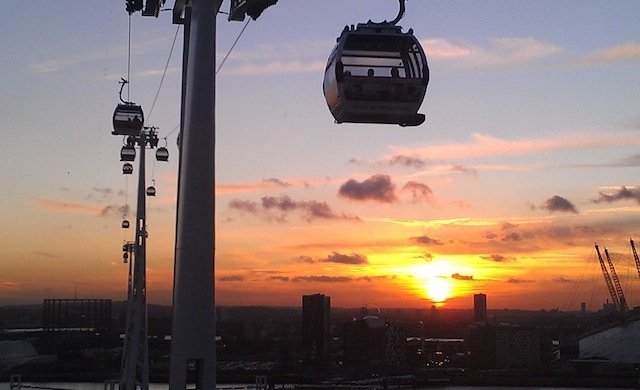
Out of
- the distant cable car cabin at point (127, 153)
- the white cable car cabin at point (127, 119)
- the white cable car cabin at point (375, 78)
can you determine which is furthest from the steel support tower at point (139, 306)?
the white cable car cabin at point (375, 78)

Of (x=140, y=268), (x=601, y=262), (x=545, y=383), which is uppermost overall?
(x=601, y=262)

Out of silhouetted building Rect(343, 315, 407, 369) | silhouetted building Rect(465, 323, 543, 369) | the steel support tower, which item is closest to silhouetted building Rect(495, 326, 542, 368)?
silhouetted building Rect(465, 323, 543, 369)

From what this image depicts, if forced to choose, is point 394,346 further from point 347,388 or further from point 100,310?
point 347,388

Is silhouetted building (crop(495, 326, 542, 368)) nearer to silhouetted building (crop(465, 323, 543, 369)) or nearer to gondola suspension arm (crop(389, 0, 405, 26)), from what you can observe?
silhouetted building (crop(465, 323, 543, 369))

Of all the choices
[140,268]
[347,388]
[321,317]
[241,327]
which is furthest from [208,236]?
[241,327]

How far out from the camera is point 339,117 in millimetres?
12094

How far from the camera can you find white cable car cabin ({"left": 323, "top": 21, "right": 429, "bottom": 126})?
11.9 metres

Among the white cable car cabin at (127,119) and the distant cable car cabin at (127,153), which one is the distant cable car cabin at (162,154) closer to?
the distant cable car cabin at (127,153)

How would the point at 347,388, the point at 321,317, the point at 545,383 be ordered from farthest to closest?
the point at 321,317 < the point at 545,383 < the point at 347,388

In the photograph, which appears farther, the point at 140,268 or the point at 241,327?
the point at 241,327

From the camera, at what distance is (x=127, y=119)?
20.7 metres

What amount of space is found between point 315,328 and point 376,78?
157 m

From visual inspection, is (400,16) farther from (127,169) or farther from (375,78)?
(127,169)

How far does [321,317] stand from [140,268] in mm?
143022
